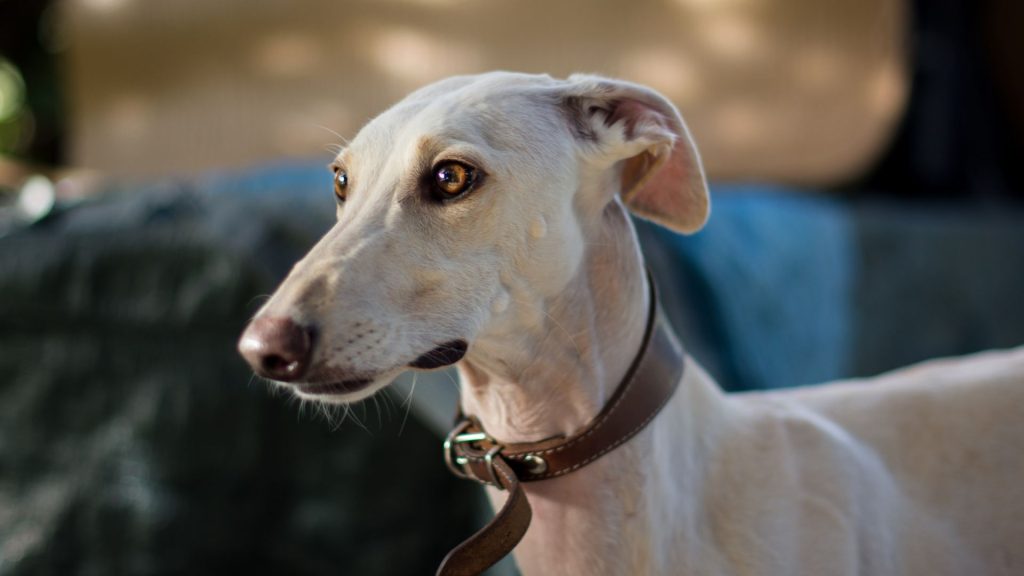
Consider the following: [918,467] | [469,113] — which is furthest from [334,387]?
[918,467]

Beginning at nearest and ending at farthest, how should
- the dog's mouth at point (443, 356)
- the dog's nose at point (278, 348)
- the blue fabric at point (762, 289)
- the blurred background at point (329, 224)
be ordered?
the dog's nose at point (278, 348) < the dog's mouth at point (443, 356) < the blurred background at point (329, 224) < the blue fabric at point (762, 289)

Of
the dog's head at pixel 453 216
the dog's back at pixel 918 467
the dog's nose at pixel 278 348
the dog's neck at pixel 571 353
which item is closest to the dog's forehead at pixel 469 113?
the dog's head at pixel 453 216

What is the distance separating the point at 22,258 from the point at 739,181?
2.33m

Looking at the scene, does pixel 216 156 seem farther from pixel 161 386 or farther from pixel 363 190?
pixel 363 190

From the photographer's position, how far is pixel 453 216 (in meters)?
0.93

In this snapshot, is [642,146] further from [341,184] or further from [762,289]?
[762,289]

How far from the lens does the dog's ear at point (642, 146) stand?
1032 millimetres

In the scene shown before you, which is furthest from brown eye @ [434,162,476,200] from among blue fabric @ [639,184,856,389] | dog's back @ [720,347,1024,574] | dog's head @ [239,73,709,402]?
blue fabric @ [639,184,856,389]

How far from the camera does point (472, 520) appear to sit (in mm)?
1955

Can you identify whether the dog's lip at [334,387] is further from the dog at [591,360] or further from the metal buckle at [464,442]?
the metal buckle at [464,442]

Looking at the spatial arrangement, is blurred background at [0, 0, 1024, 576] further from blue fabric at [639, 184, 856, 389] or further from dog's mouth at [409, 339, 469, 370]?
dog's mouth at [409, 339, 469, 370]

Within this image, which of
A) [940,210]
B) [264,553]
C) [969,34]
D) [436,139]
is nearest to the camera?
[436,139]

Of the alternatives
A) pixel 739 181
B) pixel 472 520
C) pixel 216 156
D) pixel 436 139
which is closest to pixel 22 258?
pixel 472 520

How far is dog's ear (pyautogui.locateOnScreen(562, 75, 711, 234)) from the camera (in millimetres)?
1032
